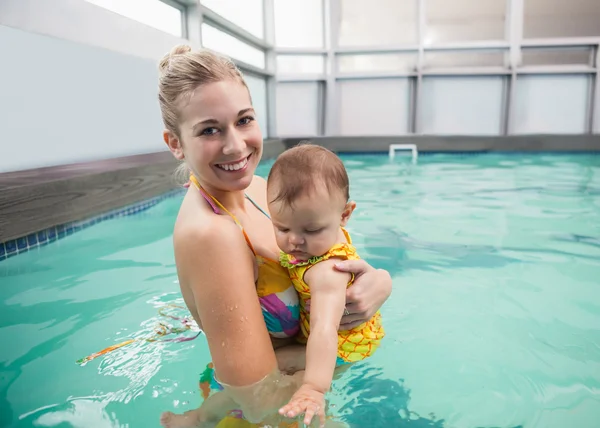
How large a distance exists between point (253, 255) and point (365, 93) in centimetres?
1009

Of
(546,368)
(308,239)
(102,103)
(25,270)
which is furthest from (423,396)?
(102,103)

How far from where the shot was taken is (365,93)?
10977mm

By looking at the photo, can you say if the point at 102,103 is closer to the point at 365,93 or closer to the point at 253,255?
the point at 253,255

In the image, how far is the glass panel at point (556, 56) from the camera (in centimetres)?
1038

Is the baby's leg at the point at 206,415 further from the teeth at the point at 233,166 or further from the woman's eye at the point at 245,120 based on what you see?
the woman's eye at the point at 245,120

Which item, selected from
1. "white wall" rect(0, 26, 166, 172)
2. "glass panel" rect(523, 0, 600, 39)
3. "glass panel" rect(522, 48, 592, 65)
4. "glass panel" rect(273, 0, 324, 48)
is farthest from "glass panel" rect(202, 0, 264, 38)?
"glass panel" rect(523, 0, 600, 39)

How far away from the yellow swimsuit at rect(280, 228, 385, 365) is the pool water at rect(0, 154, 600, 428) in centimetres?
26

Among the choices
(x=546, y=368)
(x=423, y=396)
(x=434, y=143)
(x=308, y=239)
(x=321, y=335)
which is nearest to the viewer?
(x=321, y=335)

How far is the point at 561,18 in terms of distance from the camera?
35.1 ft

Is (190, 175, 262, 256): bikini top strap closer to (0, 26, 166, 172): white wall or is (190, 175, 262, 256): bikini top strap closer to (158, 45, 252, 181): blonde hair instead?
(158, 45, 252, 181): blonde hair

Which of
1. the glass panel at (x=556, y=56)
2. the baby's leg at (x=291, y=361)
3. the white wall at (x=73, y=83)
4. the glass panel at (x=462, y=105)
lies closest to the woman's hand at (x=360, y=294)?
the baby's leg at (x=291, y=361)

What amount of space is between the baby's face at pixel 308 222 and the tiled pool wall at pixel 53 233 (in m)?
2.28

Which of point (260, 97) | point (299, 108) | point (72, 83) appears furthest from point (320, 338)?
point (299, 108)

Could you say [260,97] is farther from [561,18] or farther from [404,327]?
[404,327]
